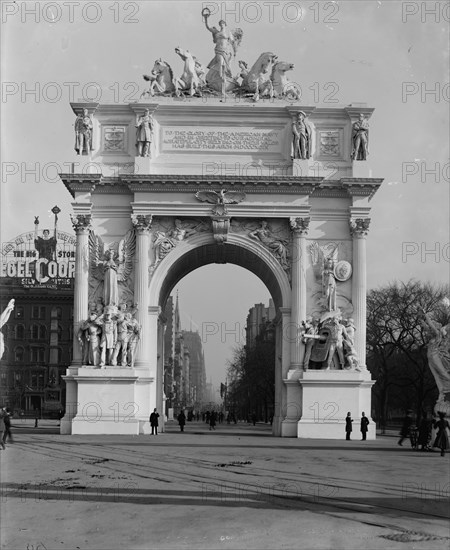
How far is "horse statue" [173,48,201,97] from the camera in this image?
41.1m

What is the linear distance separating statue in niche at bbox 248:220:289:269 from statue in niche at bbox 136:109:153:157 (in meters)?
5.40

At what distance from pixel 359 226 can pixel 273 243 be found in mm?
3524

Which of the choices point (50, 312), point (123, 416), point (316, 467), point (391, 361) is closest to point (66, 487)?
point (316, 467)

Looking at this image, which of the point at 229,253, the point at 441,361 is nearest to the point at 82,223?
the point at 229,253

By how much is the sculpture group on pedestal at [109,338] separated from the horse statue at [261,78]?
1061 centimetres

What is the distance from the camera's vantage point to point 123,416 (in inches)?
1528

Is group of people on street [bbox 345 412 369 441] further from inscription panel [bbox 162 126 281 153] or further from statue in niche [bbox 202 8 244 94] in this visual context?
statue in niche [bbox 202 8 244 94]

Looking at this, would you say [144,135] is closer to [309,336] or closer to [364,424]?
[309,336]

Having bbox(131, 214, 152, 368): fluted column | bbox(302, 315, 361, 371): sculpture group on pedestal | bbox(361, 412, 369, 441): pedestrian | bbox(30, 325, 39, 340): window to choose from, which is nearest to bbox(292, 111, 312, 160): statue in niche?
bbox(131, 214, 152, 368): fluted column

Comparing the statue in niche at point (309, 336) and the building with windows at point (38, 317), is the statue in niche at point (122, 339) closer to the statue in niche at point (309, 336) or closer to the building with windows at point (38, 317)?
the statue in niche at point (309, 336)

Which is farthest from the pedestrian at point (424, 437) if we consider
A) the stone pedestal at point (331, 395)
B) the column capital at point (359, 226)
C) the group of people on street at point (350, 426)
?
the column capital at point (359, 226)

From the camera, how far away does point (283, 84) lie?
4156cm

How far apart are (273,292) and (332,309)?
474cm

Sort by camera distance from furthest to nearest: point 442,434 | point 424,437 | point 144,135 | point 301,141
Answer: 1. point 301,141
2. point 144,135
3. point 424,437
4. point 442,434
